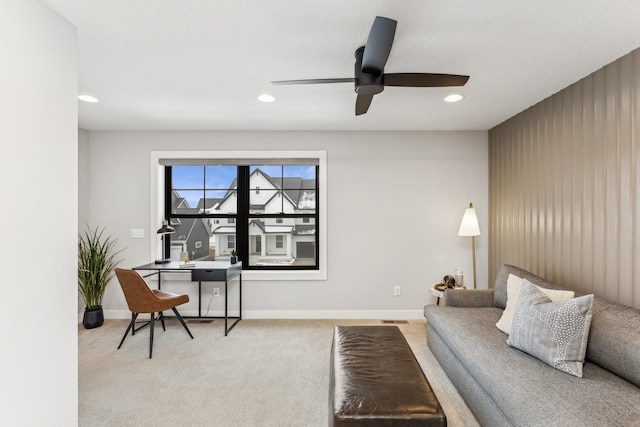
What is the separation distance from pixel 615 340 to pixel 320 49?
2422 millimetres

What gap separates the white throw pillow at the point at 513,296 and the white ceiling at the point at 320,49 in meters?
1.61

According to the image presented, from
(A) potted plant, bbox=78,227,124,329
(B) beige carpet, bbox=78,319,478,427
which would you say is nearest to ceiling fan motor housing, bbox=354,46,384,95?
(B) beige carpet, bbox=78,319,478,427

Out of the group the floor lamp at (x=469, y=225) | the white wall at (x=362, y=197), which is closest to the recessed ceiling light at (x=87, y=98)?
the white wall at (x=362, y=197)

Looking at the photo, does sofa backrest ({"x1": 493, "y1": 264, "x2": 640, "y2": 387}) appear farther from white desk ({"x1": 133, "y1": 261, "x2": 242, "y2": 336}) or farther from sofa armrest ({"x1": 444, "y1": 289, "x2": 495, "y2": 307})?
white desk ({"x1": 133, "y1": 261, "x2": 242, "y2": 336})

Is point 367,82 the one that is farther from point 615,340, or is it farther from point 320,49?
point 615,340

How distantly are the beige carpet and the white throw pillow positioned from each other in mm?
632

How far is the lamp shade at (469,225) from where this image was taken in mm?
3836

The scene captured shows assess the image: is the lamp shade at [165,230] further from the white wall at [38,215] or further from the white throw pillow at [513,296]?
the white throw pillow at [513,296]

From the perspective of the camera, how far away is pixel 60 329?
1744mm

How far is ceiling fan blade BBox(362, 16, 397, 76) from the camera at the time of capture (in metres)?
1.54

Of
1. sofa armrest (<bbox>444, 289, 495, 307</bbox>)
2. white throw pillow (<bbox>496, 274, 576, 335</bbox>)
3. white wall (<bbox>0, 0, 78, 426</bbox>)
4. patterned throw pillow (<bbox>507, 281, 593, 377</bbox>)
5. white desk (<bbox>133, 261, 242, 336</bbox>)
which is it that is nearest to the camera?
white wall (<bbox>0, 0, 78, 426</bbox>)

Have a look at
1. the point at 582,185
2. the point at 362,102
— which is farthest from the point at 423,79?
the point at 582,185

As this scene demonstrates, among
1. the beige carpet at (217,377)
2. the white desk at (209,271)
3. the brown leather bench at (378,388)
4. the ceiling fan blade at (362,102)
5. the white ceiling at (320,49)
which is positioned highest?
the white ceiling at (320,49)

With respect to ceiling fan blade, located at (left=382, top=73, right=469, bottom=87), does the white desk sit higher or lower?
lower
